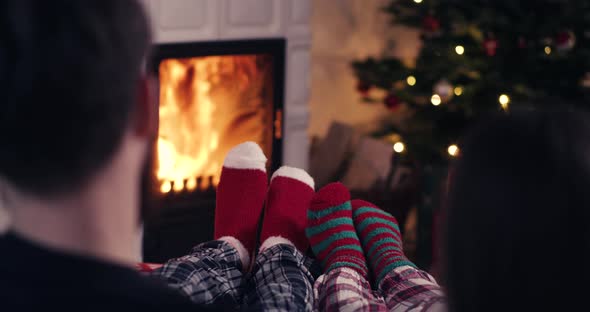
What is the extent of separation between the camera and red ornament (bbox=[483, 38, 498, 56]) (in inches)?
111

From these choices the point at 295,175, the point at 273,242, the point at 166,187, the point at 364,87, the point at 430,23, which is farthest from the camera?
the point at 364,87

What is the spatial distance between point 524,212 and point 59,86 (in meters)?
0.37

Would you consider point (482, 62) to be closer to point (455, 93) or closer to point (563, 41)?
point (455, 93)

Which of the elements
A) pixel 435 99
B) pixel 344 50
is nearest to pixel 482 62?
pixel 435 99

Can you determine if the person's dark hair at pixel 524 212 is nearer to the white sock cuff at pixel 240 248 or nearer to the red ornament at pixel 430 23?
the white sock cuff at pixel 240 248

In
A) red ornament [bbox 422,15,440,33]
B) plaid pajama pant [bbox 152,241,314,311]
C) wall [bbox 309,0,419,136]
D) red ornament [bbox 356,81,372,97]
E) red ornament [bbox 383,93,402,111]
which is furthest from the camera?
wall [bbox 309,0,419,136]

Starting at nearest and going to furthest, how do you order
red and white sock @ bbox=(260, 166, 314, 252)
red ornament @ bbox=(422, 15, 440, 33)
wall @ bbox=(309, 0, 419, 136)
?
1. red and white sock @ bbox=(260, 166, 314, 252)
2. red ornament @ bbox=(422, 15, 440, 33)
3. wall @ bbox=(309, 0, 419, 136)

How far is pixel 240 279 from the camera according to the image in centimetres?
121

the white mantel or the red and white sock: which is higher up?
the white mantel

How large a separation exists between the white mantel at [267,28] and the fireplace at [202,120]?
0.12 ft

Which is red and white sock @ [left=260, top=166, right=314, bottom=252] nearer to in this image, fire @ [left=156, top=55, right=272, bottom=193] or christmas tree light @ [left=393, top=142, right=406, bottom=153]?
fire @ [left=156, top=55, right=272, bottom=193]

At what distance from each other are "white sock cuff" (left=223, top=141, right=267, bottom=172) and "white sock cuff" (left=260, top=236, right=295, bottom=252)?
0.22 metres

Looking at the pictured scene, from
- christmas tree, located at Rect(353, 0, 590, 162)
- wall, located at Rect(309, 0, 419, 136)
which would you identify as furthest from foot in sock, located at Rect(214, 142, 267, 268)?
wall, located at Rect(309, 0, 419, 136)

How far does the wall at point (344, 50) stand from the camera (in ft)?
11.2
